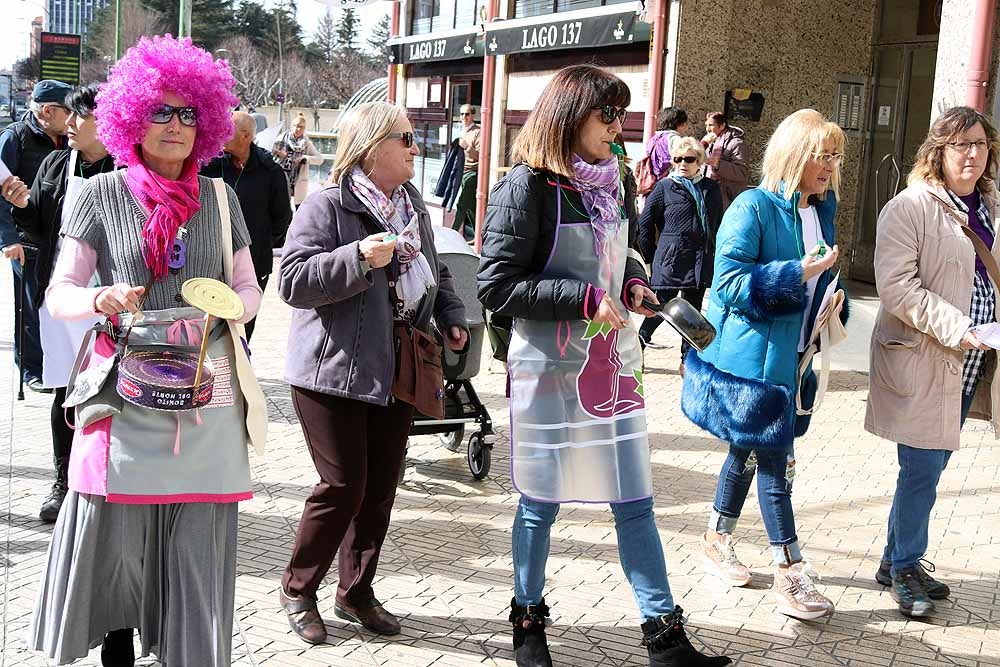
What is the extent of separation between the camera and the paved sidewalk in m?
4.19

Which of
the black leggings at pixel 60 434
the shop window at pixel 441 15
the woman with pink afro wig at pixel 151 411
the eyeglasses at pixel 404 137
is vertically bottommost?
the black leggings at pixel 60 434

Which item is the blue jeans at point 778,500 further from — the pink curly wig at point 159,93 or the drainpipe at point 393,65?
the drainpipe at point 393,65

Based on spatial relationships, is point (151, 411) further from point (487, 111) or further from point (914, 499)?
point (487, 111)

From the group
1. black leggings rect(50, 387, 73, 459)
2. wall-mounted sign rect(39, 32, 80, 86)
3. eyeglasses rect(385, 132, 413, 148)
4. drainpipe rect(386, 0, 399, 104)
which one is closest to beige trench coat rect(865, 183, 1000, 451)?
eyeglasses rect(385, 132, 413, 148)

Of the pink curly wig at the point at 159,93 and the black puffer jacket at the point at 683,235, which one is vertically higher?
the pink curly wig at the point at 159,93

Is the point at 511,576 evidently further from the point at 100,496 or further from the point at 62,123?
the point at 62,123

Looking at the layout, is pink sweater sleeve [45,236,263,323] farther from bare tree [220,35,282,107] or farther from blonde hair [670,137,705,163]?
bare tree [220,35,282,107]

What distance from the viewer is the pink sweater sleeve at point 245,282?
11.7ft

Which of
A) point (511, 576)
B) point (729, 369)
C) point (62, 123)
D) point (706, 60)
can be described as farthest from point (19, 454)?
point (706, 60)

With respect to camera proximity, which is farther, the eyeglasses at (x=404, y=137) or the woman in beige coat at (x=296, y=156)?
the woman in beige coat at (x=296, y=156)

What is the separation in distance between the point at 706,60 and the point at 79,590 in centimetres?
1097

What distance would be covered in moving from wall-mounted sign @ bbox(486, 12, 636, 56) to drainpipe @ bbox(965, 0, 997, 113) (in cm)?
594

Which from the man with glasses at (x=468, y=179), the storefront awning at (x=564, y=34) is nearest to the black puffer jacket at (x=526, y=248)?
the storefront awning at (x=564, y=34)

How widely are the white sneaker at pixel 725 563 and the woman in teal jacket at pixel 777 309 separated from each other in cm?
28
